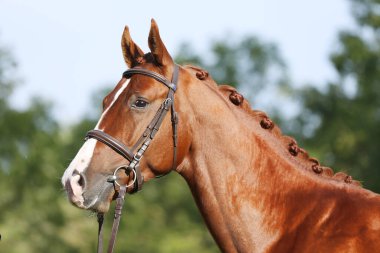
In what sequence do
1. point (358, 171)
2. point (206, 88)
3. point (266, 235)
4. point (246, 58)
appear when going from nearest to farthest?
1. point (266, 235)
2. point (206, 88)
3. point (358, 171)
4. point (246, 58)

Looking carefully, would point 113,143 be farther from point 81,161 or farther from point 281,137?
point 281,137

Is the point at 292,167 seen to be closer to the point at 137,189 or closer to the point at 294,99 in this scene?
the point at 137,189

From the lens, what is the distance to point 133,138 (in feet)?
23.7

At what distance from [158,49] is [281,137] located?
145 centimetres

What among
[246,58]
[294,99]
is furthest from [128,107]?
[246,58]

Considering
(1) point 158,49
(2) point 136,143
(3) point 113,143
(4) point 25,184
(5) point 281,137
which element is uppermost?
(5) point 281,137

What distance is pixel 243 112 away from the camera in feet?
25.2

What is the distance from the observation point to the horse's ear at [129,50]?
7.75 meters

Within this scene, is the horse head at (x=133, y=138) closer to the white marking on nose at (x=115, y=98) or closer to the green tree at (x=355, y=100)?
the white marking on nose at (x=115, y=98)

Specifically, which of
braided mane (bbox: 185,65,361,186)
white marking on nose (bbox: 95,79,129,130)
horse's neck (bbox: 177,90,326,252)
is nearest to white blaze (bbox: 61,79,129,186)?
white marking on nose (bbox: 95,79,129,130)

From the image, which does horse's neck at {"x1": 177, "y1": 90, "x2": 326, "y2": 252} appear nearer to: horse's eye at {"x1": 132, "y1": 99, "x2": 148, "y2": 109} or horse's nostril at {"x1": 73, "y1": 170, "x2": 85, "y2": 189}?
horse's eye at {"x1": 132, "y1": 99, "x2": 148, "y2": 109}

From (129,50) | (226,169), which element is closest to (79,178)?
(226,169)

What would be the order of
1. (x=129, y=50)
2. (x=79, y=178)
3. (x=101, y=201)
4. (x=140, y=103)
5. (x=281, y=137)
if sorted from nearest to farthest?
(x=79, y=178) < (x=101, y=201) < (x=140, y=103) < (x=281, y=137) < (x=129, y=50)

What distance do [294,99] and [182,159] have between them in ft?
161
